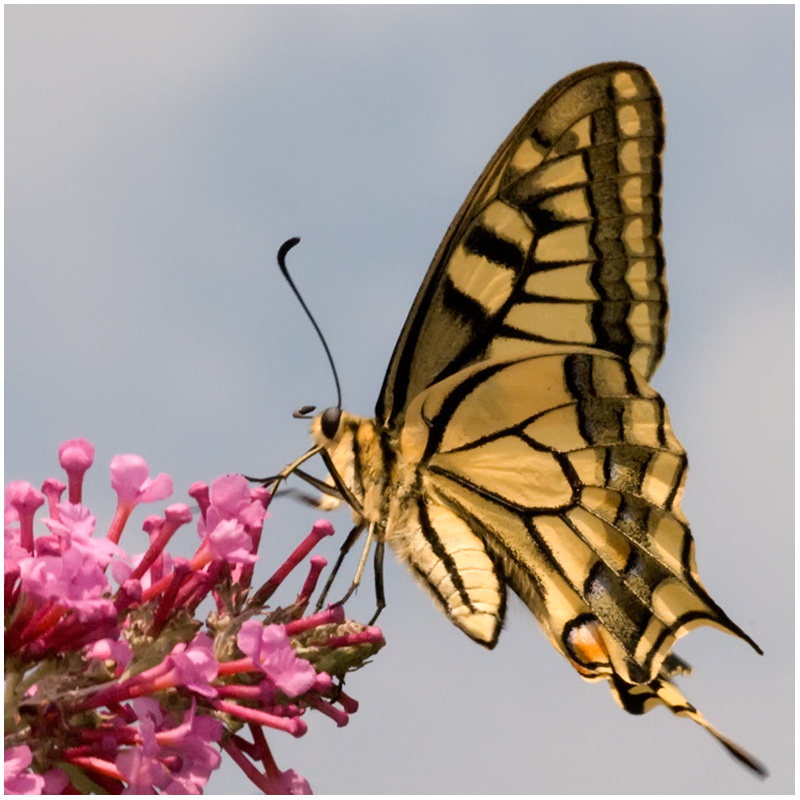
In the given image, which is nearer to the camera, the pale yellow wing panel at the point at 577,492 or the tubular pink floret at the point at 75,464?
the tubular pink floret at the point at 75,464

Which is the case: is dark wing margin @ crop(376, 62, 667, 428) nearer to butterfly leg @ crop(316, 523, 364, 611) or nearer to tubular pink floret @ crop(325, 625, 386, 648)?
butterfly leg @ crop(316, 523, 364, 611)

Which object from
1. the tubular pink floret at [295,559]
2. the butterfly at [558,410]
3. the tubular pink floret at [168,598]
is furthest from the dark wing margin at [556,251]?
the tubular pink floret at [168,598]

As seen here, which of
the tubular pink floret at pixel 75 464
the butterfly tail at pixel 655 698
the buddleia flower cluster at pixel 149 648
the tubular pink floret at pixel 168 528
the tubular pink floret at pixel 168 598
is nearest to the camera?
the buddleia flower cluster at pixel 149 648

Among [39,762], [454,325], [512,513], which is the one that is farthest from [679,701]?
[39,762]

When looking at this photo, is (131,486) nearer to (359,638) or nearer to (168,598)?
(168,598)

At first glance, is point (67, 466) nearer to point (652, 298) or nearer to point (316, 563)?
point (316, 563)

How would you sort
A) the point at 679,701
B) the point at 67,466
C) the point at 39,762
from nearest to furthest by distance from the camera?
the point at 39,762 → the point at 67,466 → the point at 679,701

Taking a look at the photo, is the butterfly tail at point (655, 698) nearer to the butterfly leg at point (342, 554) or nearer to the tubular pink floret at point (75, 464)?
the butterfly leg at point (342, 554)
